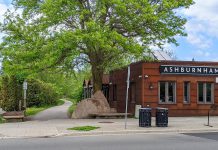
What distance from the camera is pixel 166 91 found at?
2928cm

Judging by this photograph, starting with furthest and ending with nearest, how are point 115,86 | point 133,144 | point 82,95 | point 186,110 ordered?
1. point 82,95
2. point 115,86
3. point 186,110
4. point 133,144

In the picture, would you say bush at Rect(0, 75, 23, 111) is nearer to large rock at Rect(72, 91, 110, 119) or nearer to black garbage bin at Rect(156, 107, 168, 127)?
large rock at Rect(72, 91, 110, 119)

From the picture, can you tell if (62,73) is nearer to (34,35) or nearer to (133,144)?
(34,35)

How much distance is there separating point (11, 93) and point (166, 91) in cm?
1353

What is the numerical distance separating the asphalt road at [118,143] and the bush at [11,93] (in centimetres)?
1891

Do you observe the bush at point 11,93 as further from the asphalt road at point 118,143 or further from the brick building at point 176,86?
the asphalt road at point 118,143

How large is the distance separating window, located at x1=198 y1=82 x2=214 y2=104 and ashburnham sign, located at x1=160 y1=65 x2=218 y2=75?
35.3 inches

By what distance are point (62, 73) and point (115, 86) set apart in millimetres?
7281

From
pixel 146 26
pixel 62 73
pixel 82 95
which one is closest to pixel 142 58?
pixel 146 26

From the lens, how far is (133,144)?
582 inches

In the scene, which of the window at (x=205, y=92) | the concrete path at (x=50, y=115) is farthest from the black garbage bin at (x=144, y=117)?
the window at (x=205, y=92)

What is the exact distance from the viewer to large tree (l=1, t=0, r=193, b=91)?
975 inches

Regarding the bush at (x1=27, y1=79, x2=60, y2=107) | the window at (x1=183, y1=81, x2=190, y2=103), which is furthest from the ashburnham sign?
the bush at (x1=27, y1=79, x2=60, y2=107)

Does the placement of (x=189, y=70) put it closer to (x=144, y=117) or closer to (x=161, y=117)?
(x=161, y=117)
